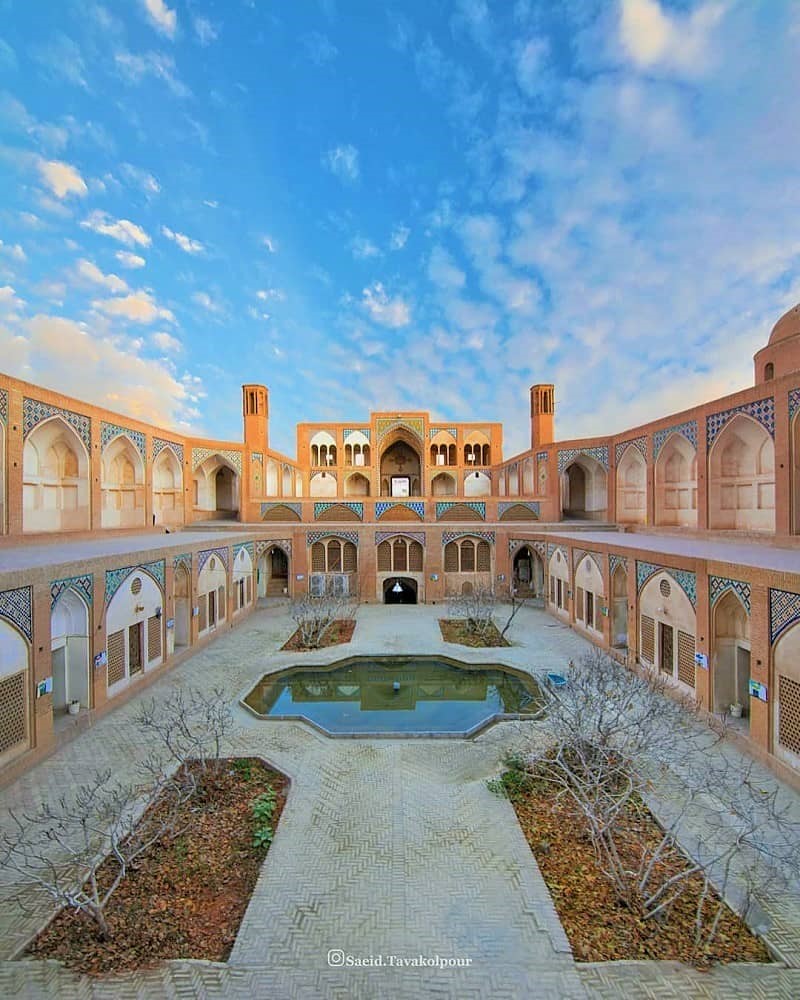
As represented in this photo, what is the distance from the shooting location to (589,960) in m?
2.74

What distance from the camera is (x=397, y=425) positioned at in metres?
19.6

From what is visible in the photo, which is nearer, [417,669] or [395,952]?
[395,952]

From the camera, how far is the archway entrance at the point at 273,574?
1376 cm

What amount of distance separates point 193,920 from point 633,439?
12.8m

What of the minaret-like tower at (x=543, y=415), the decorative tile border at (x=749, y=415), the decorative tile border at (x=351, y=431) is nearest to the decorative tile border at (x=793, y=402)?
the decorative tile border at (x=749, y=415)

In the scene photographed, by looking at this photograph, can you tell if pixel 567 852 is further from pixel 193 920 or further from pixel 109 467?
pixel 109 467

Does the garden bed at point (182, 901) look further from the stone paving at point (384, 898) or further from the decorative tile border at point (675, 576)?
the decorative tile border at point (675, 576)

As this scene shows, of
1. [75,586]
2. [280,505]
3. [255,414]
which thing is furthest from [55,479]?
[255,414]

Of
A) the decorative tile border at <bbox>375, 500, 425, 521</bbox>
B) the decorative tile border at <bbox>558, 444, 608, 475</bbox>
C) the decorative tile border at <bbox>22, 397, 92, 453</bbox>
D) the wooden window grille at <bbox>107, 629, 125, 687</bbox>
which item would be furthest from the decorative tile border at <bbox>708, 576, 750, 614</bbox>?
the decorative tile border at <bbox>22, 397, 92, 453</bbox>

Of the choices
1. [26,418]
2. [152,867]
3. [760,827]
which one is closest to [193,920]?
[152,867]

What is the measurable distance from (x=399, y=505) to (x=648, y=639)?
813 centimetres

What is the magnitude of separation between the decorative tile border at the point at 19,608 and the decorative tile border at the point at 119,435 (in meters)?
7.03

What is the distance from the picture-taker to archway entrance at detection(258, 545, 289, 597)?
13756mm

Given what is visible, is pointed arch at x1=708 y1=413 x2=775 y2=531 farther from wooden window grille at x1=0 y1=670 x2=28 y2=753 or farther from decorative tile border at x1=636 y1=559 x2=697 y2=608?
wooden window grille at x1=0 y1=670 x2=28 y2=753
